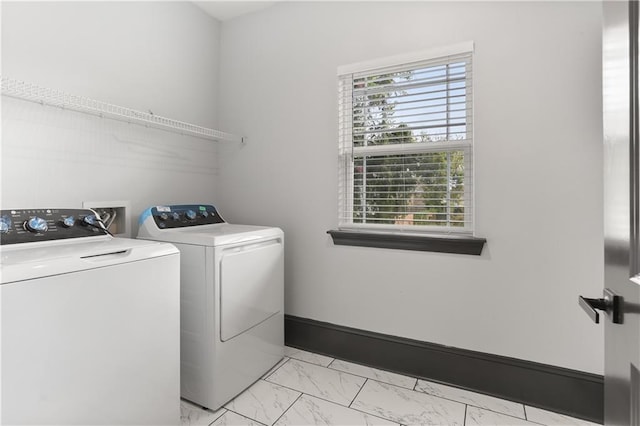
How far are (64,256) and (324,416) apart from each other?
1363 millimetres

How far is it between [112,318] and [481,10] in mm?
2334

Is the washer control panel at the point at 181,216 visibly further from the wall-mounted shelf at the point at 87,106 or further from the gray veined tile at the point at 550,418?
the gray veined tile at the point at 550,418

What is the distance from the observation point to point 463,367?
1.88 meters

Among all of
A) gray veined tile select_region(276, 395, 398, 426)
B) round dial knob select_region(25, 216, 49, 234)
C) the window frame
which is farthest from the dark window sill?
round dial knob select_region(25, 216, 49, 234)

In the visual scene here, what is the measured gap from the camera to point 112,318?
3.97 feet

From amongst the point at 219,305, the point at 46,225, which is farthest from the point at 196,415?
the point at 46,225

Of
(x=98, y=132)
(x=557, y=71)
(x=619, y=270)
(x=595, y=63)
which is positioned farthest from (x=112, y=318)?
(x=595, y=63)

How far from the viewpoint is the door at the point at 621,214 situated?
61 cm

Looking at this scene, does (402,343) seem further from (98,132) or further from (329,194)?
(98,132)

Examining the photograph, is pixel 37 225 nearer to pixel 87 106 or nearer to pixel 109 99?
pixel 87 106

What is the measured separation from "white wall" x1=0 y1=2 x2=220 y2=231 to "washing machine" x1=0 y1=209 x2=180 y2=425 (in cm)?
31

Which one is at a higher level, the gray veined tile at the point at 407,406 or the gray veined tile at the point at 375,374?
the gray veined tile at the point at 375,374

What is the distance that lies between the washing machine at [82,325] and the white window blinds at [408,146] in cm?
125

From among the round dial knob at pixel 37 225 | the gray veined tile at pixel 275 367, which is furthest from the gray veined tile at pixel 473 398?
the round dial knob at pixel 37 225
